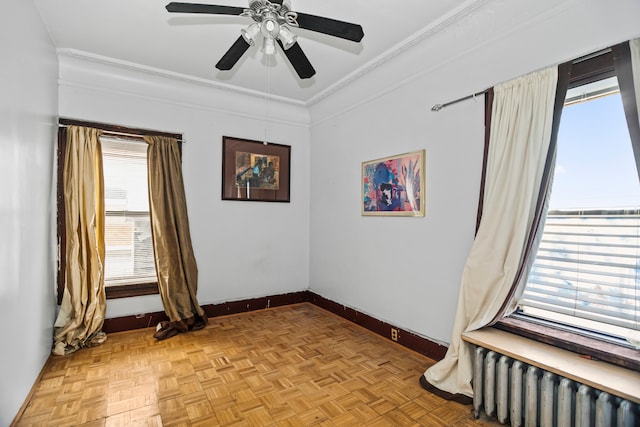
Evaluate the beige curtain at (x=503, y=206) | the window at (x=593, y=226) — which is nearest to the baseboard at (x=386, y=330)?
the beige curtain at (x=503, y=206)

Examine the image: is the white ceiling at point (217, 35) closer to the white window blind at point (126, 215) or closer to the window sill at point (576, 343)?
the white window blind at point (126, 215)

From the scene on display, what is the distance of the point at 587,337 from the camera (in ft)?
6.37

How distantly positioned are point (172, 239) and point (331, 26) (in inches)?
113

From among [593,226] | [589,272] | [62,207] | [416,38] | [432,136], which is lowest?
[589,272]

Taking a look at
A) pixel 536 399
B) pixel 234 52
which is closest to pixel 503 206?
pixel 536 399

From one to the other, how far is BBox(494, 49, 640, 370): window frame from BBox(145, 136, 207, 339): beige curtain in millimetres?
3236

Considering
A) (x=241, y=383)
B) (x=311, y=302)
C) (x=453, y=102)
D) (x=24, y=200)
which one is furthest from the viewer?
(x=311, y=302)

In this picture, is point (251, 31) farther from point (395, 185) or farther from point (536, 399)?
point (536, 399)

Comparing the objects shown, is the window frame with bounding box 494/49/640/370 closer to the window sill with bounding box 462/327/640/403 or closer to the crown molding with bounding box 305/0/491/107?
the window sill with bounding box 462/327/640/403

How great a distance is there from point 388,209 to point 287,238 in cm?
179

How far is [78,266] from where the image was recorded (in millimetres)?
3176

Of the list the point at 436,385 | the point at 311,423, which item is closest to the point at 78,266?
the point at 311,423

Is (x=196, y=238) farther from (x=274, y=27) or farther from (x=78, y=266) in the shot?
(x=274, y=27)

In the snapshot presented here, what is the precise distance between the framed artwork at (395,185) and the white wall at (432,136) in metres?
0.08
